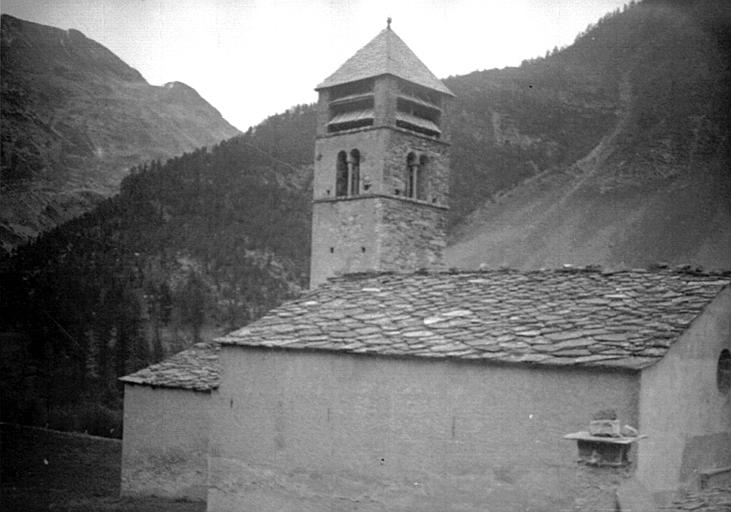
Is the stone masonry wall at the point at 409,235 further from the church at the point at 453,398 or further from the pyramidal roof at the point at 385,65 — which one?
the church at the point at 453,398

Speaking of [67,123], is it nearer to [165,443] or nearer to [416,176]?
[416,176]

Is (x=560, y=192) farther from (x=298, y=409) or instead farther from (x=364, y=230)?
(x=298, y=409)

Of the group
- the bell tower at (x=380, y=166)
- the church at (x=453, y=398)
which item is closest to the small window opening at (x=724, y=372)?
the church at (x=453, y=398)

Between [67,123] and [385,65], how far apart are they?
18875mm

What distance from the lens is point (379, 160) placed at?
22.7 m

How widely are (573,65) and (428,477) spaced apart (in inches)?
2879

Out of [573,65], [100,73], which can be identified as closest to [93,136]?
[100,73]

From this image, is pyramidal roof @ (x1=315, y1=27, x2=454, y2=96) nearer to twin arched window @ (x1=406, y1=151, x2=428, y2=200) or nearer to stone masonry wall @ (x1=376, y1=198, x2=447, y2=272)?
twin arched window @ (x1=406, y1=151, x2=428, y2=200)

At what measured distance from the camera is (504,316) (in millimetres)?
12562

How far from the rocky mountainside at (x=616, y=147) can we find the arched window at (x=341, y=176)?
21.2 meters

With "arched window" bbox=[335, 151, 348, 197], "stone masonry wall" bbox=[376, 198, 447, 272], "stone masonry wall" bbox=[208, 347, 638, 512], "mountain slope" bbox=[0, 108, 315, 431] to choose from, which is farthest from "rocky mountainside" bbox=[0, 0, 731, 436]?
"stone masonry wall" bbox=[208, 347, 638, 512]

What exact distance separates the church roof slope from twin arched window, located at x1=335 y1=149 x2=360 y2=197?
800 centimetres

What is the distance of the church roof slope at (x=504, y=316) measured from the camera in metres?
10.9

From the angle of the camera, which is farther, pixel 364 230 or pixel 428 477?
pixel 364 230
